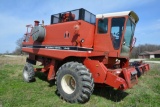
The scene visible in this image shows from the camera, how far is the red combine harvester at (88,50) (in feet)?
20.2

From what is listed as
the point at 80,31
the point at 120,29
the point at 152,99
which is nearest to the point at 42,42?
the point at 80,31

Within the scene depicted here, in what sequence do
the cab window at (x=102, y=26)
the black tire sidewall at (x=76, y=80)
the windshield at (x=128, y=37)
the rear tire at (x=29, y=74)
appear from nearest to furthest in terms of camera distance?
the black tire sidewall at (x=76, y=80) → the cab window at (x=102, y=26) → the windshield at (x=128, y=37) → the rear tire at (x=29, y=74)

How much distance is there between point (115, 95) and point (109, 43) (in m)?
2.04

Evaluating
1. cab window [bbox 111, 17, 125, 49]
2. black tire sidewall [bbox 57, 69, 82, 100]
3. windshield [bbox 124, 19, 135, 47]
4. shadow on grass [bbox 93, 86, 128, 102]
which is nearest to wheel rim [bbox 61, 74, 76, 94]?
black tire sidewall [bbox 57, 69, 82, 100]

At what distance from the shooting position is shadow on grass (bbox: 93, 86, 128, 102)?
695 cm

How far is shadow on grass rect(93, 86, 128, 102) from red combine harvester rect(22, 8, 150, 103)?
56 centimetres

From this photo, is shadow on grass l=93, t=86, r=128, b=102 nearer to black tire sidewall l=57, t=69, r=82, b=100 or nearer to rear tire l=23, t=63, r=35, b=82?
black tire sidewall l=57, t=69, r=82, b=100

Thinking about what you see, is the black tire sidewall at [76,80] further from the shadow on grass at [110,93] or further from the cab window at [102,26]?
the cab window at [102,26]

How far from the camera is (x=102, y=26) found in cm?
736

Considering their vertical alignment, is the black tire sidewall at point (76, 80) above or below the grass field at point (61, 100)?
above

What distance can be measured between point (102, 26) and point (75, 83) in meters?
2.54

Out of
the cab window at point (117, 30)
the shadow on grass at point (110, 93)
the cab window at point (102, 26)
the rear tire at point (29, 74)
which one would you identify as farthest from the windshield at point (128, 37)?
the rear tire at point (29, 74)

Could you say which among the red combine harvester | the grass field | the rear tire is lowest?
the grass field

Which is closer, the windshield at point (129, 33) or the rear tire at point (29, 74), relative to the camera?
the windshield at point (129, 33)
